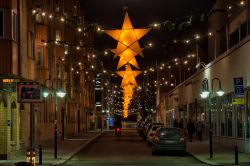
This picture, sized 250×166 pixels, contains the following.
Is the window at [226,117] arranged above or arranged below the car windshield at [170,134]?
above

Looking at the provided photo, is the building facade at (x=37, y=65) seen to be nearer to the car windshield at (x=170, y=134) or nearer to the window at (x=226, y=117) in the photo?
the car windshield at (x=170, y=134)

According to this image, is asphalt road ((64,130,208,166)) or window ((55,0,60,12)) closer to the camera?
asphalt road ((64,130,208,166))

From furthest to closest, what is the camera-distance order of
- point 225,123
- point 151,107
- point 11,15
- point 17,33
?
1. point 151,107
2. point 225,123
3. point 17,33
4. point 11,15

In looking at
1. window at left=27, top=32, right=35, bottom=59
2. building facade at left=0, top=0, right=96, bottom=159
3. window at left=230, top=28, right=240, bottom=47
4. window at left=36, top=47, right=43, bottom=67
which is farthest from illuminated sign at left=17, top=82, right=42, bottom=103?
window at left=36, top=47, right=43, bottom=67

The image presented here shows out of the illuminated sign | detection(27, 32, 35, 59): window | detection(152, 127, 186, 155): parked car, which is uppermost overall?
detection(27, 32, 35, 59): window

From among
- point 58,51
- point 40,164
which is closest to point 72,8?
point 58,51

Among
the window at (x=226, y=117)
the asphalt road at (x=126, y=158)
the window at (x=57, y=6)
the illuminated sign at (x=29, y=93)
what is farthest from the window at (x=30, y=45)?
the illuminated sign at (x=29, y=93)

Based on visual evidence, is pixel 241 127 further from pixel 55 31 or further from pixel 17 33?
pixel 55 31

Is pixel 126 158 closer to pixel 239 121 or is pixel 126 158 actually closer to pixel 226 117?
pixel 239 121

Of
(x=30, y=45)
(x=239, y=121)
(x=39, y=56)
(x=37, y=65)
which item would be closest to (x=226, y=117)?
(x=239, y=121)

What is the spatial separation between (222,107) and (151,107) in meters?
84.8

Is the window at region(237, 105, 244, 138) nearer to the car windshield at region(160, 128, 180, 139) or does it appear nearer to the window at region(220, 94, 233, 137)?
the window at region(220, 94, 233, 137)

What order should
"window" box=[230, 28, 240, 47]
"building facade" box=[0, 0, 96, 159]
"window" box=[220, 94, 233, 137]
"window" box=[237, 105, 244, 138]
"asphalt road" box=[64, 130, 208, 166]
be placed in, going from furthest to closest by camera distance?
"window" box=[230, 28, 240, 47]
"window" box=[220, 94, 233, 137]
"window" box=[237, 105, 244, 138]
"building facade" box=[0, 0, 96, 159]
"asphalt road" box=[64, 130, 208, 166]

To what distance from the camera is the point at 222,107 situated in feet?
140
